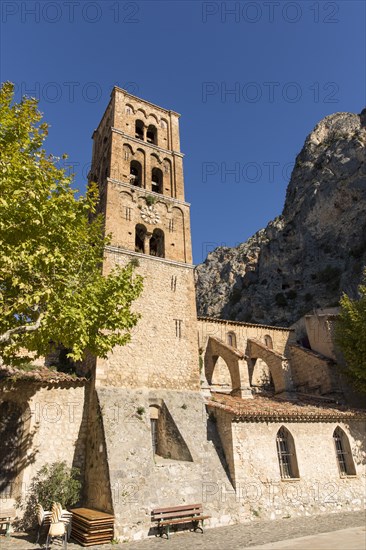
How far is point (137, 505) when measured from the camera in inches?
502

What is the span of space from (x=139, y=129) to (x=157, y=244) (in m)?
9.93

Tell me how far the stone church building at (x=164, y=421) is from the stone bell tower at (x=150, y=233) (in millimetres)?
72

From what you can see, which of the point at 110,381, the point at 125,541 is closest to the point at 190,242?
the point at 110,381

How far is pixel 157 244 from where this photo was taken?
74.2 ft

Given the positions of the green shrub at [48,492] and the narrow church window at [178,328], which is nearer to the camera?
the green shrub at [48,492]

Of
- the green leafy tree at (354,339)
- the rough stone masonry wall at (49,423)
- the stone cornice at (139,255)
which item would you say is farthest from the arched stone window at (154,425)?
the green leafy tree at (354,339)

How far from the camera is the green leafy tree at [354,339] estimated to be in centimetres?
2250

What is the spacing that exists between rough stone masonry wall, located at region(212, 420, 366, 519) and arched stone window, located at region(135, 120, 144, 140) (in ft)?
65.3

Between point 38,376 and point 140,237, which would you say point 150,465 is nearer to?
point 38,376

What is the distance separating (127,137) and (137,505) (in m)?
20.8

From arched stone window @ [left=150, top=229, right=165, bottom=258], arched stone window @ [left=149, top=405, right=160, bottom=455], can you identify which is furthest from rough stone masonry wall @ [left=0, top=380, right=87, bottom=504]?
arched stone window @ [left=150, top=229, right=165, bottom=258]

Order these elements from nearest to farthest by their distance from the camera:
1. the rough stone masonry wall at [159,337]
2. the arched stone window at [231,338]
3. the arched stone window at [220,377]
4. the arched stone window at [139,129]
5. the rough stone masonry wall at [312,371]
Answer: the rough stone masonry wall at [159,337], the rough stone masonry wall at [312,371], the arched stone window at [139,129], the arched stone window at [220,377], the arched stone window at [231,338]

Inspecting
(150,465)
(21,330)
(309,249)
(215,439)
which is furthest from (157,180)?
(309,249)

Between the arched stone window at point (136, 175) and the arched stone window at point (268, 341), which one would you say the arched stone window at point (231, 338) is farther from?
the arched stone window at point (136, 175)
